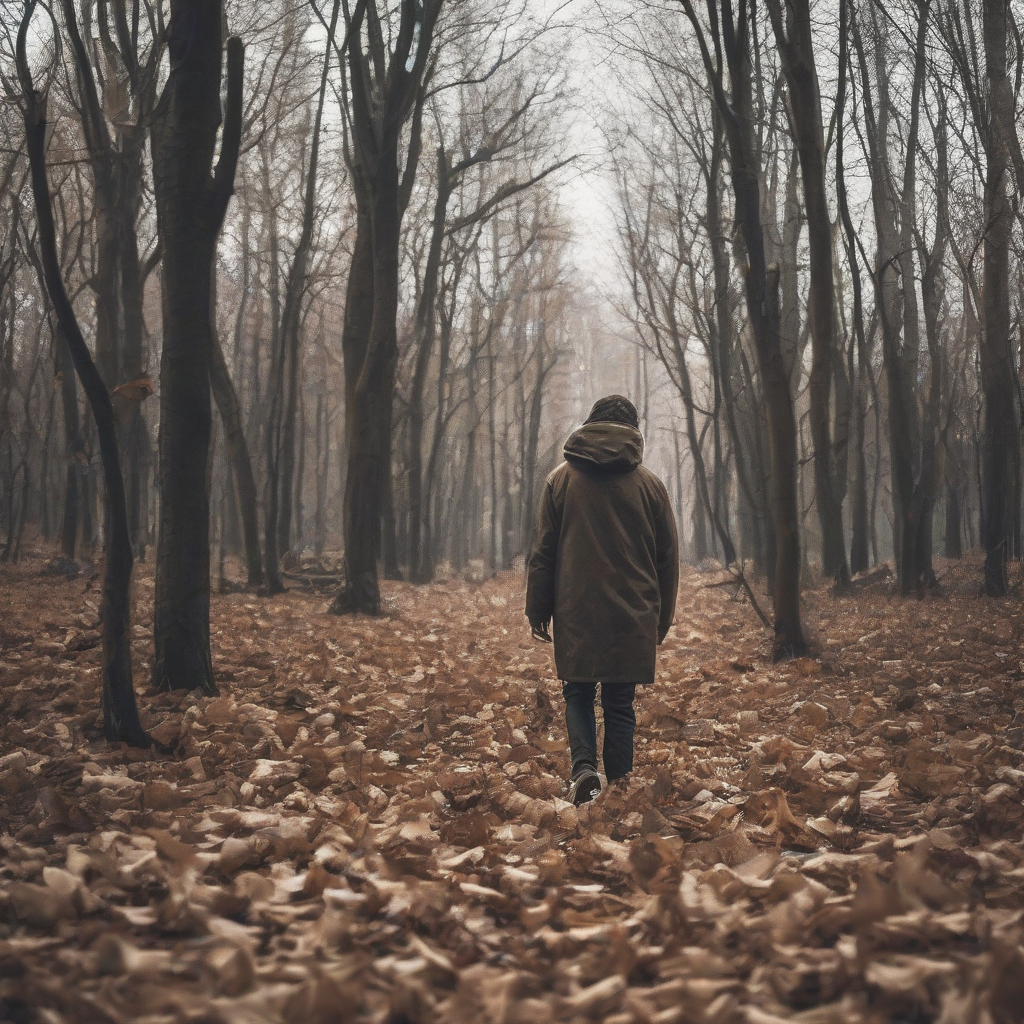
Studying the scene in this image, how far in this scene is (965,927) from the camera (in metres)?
2.21

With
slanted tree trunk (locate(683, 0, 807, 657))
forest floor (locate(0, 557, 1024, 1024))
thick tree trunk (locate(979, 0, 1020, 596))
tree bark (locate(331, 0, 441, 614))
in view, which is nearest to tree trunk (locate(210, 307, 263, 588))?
tree bark (locate(331, 0, 441, 614))

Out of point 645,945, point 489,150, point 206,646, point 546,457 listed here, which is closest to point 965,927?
point 645,945

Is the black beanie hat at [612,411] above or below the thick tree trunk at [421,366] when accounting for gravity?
below

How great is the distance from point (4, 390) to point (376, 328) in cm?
721

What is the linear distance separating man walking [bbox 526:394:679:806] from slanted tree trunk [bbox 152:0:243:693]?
7.72ft

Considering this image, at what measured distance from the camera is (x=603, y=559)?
4.38m

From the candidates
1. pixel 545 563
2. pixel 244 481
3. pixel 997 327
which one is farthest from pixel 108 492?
pixel 997 327

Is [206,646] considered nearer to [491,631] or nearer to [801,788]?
[801,788]

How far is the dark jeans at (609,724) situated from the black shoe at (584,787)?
0.56 ft

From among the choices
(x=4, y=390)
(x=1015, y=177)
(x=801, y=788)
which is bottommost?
(x=801, y=788)

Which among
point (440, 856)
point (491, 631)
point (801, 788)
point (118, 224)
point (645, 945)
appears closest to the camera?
point (645, 945)

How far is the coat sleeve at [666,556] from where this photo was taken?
4.57m

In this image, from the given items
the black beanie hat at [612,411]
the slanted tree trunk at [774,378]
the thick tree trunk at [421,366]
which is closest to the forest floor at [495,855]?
the slanted tree trunk at [774,378]

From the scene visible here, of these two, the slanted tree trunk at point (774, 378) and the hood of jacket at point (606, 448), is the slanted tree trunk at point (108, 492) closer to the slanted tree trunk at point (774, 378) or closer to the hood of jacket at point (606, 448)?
the hood of jacket at point (606, 448)
